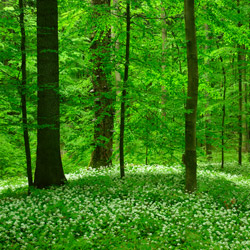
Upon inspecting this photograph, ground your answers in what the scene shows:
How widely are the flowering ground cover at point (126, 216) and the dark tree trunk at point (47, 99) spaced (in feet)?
2.23

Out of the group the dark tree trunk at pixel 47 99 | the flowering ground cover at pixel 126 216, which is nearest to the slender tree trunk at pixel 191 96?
the flowering ground cover at pixel 126 216

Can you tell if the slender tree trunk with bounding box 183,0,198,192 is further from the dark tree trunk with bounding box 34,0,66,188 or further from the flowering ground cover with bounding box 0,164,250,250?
the dark tree trunk with bounding box 34,0,66,188

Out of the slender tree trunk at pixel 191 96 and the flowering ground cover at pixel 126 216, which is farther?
the slender tree trunk at pixel 191 96

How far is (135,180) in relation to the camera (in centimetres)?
891

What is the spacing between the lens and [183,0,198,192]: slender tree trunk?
7398mm

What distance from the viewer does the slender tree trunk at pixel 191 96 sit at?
7398mm

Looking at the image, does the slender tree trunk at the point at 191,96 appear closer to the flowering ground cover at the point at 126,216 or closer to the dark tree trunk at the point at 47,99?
the flowering ground cover at the point at 126,216

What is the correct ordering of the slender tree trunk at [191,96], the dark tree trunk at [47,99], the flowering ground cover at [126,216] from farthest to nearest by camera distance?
the dark tree trunk at [47,99], the slender tree trunk at [191,96], the flowering ground cover at [126,216]

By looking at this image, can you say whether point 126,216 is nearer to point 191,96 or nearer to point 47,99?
point 191,96

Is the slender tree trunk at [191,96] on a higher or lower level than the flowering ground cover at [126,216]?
higher

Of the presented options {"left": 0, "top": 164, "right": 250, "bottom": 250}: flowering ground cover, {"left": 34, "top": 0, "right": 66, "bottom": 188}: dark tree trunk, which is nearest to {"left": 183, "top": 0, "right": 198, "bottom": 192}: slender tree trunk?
{"left": 0, "top": 164, "right": 250, "bottom": 250}: flowering ground cover

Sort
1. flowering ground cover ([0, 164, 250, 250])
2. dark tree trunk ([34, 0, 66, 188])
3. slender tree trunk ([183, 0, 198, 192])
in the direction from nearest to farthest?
flowering ground cover ([0, 164, 250, 250]) → slender tree trunk ([183, 0, 198, 192]) → dark tree trunk ([34, 0, 66, 188])

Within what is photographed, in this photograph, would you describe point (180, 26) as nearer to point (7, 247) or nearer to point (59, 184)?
point (59, 184)

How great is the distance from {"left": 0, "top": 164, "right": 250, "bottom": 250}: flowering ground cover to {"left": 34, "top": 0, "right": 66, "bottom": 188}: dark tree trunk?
0.68m
